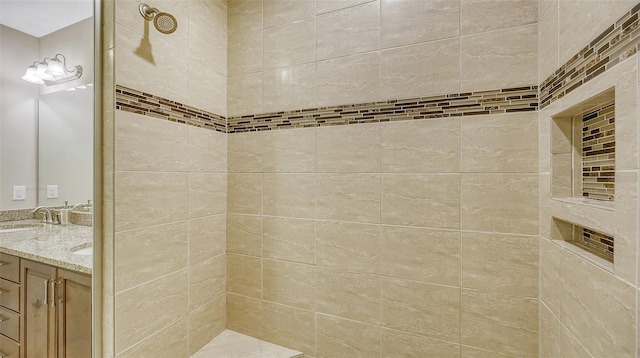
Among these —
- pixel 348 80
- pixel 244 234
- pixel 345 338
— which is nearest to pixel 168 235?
pixel 244 234

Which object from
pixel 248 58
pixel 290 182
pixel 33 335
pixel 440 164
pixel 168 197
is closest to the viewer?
pixel 33 335

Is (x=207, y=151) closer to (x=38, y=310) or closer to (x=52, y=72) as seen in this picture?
(x=52, y=72)

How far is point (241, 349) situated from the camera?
1.64 meters

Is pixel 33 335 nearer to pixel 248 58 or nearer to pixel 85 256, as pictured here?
pixel 85 256

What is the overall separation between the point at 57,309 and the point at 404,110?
6.19 ft

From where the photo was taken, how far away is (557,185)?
1.07m

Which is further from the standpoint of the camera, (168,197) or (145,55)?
(168,197)

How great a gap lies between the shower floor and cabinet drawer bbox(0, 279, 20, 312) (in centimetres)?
85

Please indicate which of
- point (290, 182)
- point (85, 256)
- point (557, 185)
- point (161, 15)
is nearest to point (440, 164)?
point (557, 185)

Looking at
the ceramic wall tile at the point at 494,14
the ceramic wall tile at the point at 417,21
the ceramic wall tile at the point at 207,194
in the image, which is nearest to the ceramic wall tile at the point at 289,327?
the ceramic wall tile at the point at 207,194

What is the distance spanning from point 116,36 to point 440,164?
1.61m

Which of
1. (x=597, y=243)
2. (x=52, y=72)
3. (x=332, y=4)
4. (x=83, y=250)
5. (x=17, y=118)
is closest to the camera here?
(x=597, y=243)

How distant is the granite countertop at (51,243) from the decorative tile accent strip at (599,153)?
1.99 meters

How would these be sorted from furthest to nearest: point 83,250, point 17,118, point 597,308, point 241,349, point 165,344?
1. point 241,349
2. point 165,344
3. point 83,250
4. point 17,118
5. point 597,308
